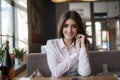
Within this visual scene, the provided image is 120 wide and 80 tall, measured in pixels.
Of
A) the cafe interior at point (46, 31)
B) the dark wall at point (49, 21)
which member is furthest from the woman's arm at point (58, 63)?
the dark wall at point (49, 21)

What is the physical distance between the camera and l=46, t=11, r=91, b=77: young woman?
78.7 inches

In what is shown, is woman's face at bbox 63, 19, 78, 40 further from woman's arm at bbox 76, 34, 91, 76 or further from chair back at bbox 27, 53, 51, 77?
chair back at bbox 27, 53, 51, 77

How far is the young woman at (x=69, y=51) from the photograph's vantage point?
2.00 m

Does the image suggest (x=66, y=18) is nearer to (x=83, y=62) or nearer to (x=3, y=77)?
(x=83, y=62)

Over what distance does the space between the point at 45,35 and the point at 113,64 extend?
616cm

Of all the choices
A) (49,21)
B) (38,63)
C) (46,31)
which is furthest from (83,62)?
(49,21)

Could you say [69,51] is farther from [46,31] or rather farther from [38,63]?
[46,31]

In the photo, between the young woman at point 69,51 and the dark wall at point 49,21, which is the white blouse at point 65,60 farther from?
the dark wall at point 49,21

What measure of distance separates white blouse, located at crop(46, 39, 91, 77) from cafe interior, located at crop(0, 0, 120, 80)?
176mm

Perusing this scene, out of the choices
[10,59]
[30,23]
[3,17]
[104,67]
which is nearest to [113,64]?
[104,67]

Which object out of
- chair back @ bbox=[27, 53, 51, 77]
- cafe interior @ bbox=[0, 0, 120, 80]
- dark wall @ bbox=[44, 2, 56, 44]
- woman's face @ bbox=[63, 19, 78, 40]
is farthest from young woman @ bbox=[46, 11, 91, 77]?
dark wall @ bbox=[44, 2, 56, 44]

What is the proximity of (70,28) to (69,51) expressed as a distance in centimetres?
21

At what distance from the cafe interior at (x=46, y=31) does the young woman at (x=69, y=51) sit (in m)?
0.19

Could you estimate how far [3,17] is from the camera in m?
4.96
